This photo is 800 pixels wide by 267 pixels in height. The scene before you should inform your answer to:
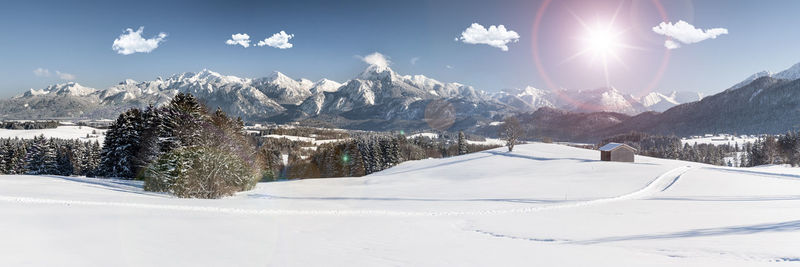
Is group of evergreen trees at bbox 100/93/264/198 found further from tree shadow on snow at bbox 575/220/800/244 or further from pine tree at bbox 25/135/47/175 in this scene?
tree shadow on snow at bbox 575/220/800/244

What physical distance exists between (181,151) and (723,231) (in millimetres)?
37737

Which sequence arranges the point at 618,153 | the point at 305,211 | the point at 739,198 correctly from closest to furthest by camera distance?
1. the point at 305,211
2. the point at 739,198
3. the point at 618,153

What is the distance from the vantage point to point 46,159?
62.7 metres

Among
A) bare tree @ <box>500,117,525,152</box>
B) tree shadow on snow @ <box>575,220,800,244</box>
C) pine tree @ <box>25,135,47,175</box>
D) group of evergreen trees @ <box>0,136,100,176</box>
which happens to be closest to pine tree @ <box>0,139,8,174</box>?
group of evergreen trees @ <box>0,136,100,176</box>

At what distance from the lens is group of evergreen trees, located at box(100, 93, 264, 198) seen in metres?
31.3

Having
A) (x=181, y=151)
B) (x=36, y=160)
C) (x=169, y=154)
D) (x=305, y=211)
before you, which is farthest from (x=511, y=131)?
(x=36, y=160)

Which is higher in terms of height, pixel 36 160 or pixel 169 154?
pixel 169 154

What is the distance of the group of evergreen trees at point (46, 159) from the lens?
62.8 m

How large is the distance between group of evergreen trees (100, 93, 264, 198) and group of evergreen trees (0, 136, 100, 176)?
19.6 metres

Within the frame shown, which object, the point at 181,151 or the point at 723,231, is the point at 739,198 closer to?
the point at 723,231

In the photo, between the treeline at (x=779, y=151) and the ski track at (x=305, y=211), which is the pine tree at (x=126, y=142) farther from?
the treeline at (x=779, y=151)

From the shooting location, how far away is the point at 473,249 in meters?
11.7

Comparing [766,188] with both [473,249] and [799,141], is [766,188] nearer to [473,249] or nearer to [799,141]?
[473,249]

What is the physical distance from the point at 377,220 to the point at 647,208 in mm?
16030
